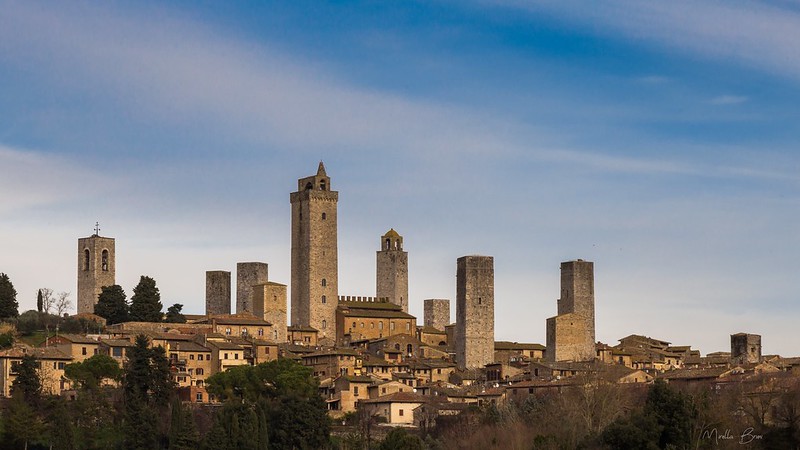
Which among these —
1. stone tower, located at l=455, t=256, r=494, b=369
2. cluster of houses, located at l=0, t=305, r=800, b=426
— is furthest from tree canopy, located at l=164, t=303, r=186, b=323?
stone tower, located at l=455, t=256, r=494, b=369

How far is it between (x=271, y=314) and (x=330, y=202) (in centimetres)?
748

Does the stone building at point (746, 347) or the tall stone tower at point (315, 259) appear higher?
the tall stone tower at point (315, 259)

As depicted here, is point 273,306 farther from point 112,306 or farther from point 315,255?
point 112,306

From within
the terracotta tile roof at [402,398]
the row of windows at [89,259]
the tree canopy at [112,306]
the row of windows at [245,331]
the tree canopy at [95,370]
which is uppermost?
the row of windows at [89,259]

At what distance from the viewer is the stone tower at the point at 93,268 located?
260ft

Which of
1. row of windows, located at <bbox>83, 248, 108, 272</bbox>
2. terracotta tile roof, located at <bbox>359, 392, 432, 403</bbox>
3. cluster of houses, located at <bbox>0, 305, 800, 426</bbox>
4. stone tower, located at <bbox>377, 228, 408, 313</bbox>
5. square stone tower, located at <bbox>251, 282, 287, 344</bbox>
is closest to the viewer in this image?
terracotta tile roof, located at <bbox>359, 392, 432, 403</bbox>

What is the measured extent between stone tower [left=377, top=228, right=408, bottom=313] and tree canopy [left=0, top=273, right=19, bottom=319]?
67.8 feet

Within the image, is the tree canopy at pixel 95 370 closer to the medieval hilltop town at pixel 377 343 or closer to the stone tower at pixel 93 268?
the medieval hilltop town at pixel 377 343

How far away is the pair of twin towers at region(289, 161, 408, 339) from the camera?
257 feet

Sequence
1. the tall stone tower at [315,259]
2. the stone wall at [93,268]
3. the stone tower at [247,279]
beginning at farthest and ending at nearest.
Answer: the stone tower at [247,279] → the stone wall at [93,268] → the tall stone tower at [315,259]

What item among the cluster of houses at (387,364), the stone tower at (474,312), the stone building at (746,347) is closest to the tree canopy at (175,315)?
the cluster of houses at (387,364)

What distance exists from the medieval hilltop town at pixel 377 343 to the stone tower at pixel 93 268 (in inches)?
2.5

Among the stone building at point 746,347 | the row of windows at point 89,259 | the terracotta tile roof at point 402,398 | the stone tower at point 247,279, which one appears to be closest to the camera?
the terracotta tile roof at point 402,398

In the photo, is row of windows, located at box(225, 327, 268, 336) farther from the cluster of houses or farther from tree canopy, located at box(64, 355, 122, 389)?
tree canopy, located at box(64, 355, 122, 389)
